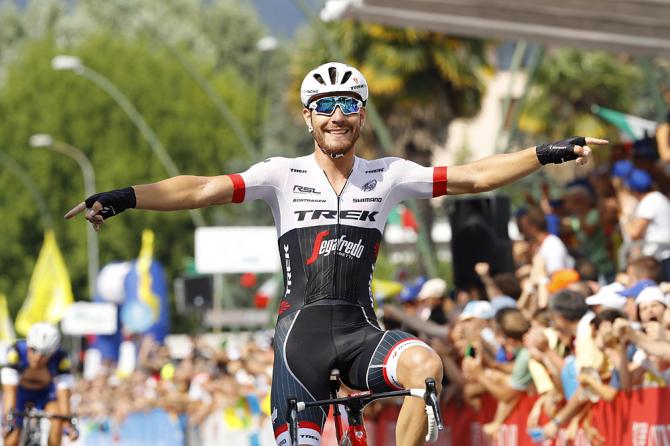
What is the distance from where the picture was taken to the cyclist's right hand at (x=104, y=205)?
306 inches

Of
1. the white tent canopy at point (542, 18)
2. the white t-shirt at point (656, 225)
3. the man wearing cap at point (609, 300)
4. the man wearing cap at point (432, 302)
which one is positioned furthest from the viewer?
the white tent canopy at point (542, 18)

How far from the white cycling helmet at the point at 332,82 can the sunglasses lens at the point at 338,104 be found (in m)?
0.04

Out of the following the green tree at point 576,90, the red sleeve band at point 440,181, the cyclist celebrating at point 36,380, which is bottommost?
the cyclist celebrating at point 36,380

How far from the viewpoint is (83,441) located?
2753 cm

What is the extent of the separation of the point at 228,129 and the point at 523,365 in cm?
5427

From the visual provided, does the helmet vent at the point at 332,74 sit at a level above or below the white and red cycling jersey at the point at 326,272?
above

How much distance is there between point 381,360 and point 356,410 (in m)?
0.28

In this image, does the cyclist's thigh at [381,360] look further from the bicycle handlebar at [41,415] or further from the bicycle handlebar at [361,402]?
the bicycle handlebar at [41,415]

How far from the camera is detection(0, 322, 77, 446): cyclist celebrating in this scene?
14438 mm

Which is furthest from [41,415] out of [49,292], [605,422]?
[49,292]

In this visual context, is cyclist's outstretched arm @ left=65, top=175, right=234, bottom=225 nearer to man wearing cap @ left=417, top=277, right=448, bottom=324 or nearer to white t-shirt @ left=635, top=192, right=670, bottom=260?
white t-shirt @ left=635, top=192, right=670, bottom=260

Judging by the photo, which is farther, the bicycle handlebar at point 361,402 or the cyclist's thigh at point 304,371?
the cyclist's thigh at point 304,371

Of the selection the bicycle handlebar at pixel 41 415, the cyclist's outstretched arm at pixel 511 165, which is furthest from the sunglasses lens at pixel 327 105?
the bicycle handlebar at pixel 41 415

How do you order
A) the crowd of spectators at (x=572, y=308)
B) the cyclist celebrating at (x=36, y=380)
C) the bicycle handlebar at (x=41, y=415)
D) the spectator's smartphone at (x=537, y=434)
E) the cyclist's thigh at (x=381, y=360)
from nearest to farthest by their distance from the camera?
the cyclist's thigh at (x=381, y=360) < the crowd of spectators at (x=572, y=308) < the spectator's smartphone at (x=537, y=434) < the bicycle handlebar at (x=41, y=415) < the cyclist celebrating at (x=36, y=380)
